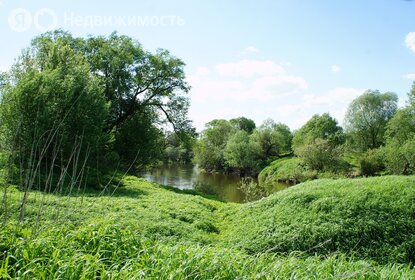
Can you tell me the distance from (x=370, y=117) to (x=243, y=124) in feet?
121

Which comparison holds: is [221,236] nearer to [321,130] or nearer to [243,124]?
[321,130]

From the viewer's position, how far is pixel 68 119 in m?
17.2

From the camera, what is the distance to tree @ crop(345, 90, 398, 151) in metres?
45.7

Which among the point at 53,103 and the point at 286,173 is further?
the point at 286,173

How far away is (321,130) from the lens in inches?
2131

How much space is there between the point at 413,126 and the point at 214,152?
3117cm

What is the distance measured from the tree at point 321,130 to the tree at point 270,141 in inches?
197

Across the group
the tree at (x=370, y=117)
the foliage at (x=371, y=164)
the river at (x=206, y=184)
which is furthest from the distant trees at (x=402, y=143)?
the river at (x=206, y=184)

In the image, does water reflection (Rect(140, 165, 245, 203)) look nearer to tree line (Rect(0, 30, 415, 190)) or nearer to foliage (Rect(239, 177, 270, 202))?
foliage (Rect(239, 177, 270, 202))

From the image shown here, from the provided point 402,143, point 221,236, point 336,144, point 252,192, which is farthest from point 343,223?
point 336,144

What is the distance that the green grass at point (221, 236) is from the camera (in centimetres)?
416

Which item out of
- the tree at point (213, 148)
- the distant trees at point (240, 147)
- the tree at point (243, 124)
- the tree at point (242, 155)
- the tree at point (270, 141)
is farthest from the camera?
the tree at point (243, 124)

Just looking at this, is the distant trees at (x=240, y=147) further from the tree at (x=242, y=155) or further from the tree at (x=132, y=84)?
the tree at (x=132, y=84)

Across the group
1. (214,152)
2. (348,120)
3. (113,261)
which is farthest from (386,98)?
(113,261)
